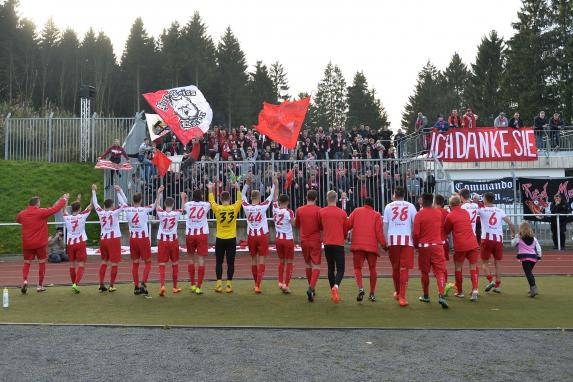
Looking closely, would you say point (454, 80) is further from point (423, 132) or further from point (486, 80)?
point (423, 132)

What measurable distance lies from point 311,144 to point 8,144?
15144mm

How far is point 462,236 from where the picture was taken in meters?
10.8

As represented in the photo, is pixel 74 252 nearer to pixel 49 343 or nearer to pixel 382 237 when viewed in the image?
pixel 49 343

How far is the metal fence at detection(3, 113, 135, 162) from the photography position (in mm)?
26828

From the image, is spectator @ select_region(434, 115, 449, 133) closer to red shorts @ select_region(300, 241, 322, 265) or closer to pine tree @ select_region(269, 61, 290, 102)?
red shorts @ select_region(300, 241, 322, 265)

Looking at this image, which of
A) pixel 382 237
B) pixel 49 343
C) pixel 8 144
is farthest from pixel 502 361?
pixel 8 144

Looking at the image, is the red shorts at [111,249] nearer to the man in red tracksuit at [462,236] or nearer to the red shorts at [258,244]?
the red shorts at [258,244]

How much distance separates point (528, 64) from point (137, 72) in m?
44.9

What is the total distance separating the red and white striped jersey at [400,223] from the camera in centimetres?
1048

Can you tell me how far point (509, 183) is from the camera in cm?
2088

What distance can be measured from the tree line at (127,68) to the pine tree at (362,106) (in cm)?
46

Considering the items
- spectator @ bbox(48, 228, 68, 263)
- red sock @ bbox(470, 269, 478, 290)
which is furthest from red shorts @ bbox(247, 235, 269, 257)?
spectator @ bbox(48, 228, 68, 263)

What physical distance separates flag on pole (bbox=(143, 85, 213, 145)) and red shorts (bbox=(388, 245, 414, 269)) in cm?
1174

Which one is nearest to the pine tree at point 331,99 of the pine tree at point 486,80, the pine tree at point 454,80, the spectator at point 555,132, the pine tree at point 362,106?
the pine tree at point 362,106
